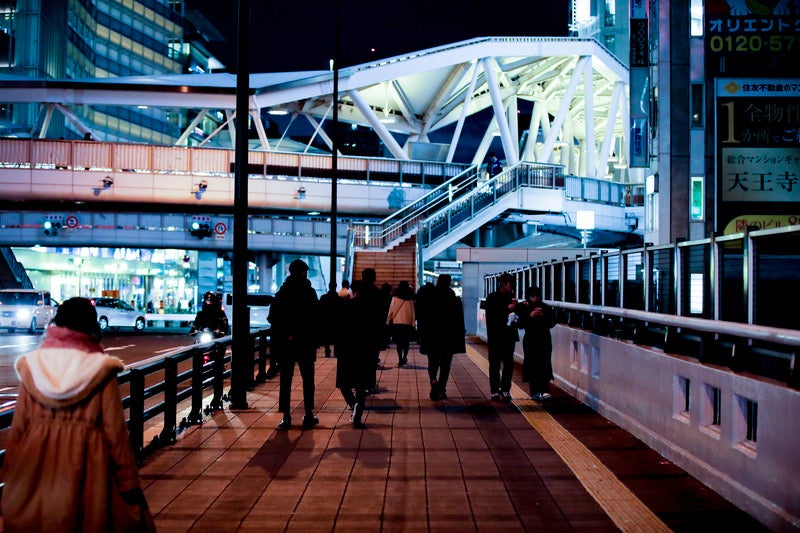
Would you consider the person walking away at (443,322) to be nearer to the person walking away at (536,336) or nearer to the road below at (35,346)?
the person walking away at (536,336)

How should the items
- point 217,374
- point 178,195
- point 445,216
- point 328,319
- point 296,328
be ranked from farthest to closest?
point 178,195, point 445,216, point 217,374, point 328,319, point 296,328

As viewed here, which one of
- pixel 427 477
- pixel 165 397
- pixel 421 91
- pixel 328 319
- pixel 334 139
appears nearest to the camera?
pixel 427 477

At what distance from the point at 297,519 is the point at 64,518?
235 centimetres

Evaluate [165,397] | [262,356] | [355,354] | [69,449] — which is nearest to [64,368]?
[69,449]

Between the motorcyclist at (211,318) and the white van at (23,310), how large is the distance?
1442cm

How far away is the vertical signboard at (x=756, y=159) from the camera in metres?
16.1

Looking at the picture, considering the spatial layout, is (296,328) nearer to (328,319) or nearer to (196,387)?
(328,319)

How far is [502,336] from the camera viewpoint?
12016 mm

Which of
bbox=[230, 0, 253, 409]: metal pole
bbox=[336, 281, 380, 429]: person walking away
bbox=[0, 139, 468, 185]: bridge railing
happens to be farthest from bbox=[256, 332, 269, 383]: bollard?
bbox=[0, 139, 468, 185]: bridge railing

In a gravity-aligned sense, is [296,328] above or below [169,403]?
above

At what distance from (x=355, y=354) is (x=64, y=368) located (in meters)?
6.27

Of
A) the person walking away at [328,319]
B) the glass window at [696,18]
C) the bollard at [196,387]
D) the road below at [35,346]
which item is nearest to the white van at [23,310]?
the road below at [35,346]

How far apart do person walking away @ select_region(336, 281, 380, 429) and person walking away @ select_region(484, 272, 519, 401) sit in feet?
7.84

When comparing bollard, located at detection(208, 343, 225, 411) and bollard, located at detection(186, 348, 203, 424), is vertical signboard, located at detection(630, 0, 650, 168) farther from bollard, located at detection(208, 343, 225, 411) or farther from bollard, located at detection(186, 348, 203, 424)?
bollard, located at detection(186, 348, 203, 424)
